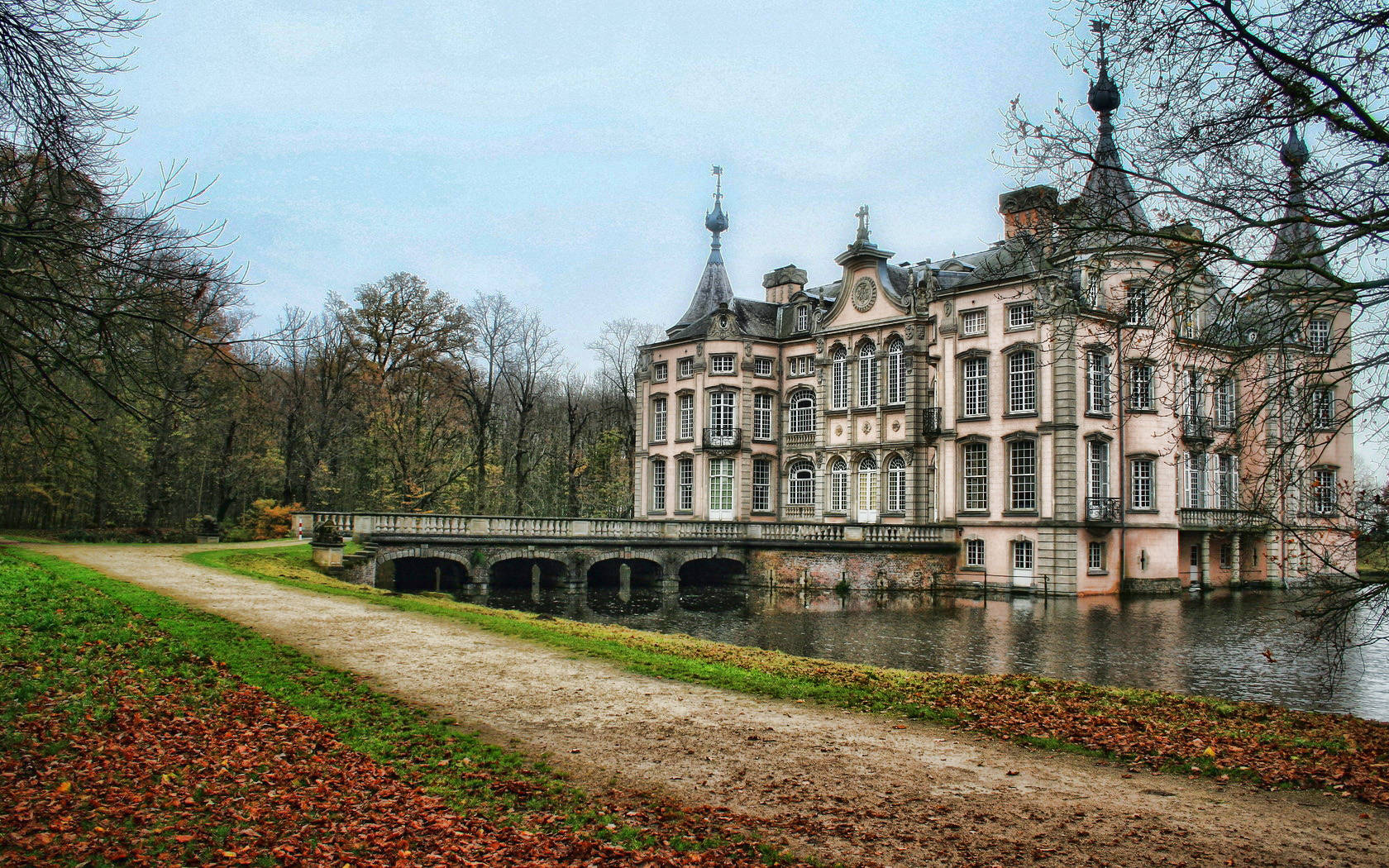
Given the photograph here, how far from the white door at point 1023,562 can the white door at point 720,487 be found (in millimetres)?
13093

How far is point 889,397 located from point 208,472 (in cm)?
3100

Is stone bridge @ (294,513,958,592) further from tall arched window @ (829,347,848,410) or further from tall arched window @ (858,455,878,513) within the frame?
tall arched window @ (829,347,848,410)

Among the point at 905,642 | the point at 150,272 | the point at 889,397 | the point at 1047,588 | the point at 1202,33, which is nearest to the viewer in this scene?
the point at 150,272

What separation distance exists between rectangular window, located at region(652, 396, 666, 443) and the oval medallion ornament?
10.7 metres

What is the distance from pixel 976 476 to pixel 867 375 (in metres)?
6.64

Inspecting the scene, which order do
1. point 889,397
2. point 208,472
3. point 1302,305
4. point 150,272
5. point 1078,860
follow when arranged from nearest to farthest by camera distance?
point 1078,860 < point 150,272 < point 1302,305 < point 889,397 < point 208,472

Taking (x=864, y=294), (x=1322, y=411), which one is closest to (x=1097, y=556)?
(x=864, y=294)

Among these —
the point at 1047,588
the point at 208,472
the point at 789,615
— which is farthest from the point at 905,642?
the point at 208,472

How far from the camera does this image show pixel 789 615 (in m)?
28.0

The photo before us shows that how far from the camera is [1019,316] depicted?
35156mm

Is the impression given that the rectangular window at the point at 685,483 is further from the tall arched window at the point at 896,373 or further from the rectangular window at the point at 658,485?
the tall arched window at the point at 896,373

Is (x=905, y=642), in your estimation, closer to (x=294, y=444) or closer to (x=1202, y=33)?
(x=1202, y=33)

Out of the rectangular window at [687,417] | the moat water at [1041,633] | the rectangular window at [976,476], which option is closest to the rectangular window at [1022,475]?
the rectangular window at [976,476]

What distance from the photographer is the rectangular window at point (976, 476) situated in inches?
1425
